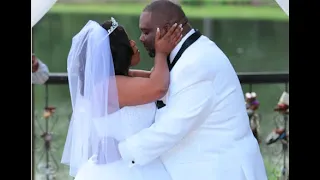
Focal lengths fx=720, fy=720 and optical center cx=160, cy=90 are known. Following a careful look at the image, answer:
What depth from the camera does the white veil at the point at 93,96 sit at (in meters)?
3.25

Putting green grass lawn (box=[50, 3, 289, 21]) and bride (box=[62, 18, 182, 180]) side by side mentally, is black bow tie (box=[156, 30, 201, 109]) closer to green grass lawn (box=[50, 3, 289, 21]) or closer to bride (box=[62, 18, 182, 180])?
bride (box=[62, 18, 182, 180])

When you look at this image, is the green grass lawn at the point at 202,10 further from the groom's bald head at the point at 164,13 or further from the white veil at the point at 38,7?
the groom's bald head at the point at 164,13

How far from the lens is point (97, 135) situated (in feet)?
11.0

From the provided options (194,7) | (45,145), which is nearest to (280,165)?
(45,145)

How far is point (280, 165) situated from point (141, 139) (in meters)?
2.68

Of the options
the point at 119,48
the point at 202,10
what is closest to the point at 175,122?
the point at 119,48

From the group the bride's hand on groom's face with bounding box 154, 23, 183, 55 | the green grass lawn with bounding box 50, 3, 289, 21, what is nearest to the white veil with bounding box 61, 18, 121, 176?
the bride's hand on groom's face with bounding box 154, 23, 183, 55

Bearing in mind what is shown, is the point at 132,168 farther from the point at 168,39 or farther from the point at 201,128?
the point at 168,39

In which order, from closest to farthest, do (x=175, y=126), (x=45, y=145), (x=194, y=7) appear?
(x=175, y=126), (x=45, y=145), (x=194, y=7)

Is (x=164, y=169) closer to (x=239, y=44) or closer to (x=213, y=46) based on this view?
(x=213, y=46)

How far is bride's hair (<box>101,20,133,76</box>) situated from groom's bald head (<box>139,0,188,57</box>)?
112 millimetres

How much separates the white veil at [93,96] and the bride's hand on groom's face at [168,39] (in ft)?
0.76

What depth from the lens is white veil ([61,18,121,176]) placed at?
3.25 metres

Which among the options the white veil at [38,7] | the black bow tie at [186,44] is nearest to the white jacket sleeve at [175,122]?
the black bow tie at [186,44]
